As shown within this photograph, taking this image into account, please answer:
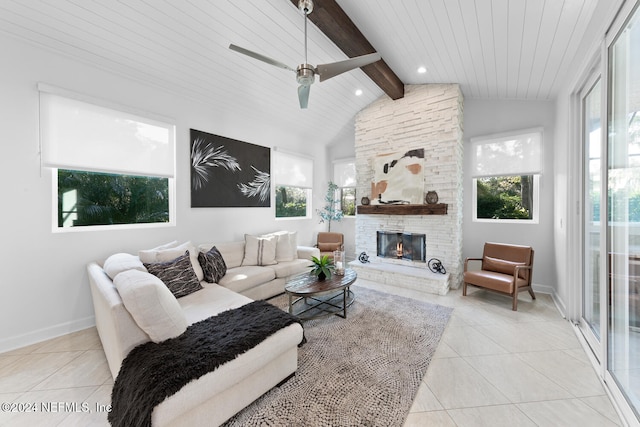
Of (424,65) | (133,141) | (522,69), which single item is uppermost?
(424,65)

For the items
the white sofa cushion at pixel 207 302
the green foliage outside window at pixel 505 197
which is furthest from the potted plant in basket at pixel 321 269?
the green foliage outside window at pixel 505 197

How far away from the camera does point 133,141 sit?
10.0 ft

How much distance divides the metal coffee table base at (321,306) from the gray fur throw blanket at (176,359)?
101 centimetres

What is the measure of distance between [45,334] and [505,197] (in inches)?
249

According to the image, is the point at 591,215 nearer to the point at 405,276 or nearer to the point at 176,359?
the point at 405,276

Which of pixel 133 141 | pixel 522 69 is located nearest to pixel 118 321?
pixel 133 141

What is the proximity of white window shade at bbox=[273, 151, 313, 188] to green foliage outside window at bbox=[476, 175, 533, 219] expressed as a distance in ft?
11.1

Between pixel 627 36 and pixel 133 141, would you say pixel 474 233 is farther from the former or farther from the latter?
pixel 133 141

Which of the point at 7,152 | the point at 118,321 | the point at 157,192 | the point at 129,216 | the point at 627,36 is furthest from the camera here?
the point at 157,192

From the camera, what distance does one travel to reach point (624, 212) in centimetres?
164

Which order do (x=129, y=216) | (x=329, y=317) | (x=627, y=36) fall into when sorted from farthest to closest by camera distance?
(x=129, y=216)
(x=329, y=317)
(x=627, y=36)

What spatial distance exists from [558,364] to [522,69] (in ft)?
10.8

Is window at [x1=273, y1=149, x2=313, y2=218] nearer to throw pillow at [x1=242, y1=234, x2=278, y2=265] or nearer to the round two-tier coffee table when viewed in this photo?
throw pillow at [x1=242, y1=234, x2=278, y2=265]
